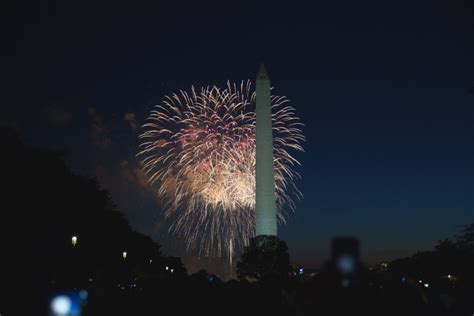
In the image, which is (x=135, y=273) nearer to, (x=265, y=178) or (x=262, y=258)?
(x=262, y=258)

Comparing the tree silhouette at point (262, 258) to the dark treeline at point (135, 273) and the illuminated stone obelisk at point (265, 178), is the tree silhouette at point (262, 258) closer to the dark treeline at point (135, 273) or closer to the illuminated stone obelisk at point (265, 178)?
the dark treeline at point (135, 273)

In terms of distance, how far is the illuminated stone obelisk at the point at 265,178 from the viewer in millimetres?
71750

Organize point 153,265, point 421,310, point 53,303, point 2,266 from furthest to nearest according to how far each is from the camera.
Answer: point 153,265
point 2,266
point 421,310
point 53,303

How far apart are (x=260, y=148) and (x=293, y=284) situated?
2061 inches

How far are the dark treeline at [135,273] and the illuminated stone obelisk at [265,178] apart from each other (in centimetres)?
241

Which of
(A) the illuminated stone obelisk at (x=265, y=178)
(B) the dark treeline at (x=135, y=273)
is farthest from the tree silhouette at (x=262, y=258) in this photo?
(A) the illuminated stone obelisk at (x=265, y=178)

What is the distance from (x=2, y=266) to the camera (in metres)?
33.7

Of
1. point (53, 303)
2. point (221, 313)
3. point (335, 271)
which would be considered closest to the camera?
point (335, 271)

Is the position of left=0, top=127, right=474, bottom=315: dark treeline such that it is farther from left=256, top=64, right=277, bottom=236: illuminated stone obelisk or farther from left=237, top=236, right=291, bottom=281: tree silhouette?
left=256, top=64, right=277, bottom=236: illuminated stone obelisk

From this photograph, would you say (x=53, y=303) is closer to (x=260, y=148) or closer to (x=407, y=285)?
(x=407, y=285)

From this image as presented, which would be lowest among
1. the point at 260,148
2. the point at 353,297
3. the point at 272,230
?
the point at 353,297

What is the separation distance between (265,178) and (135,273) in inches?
1494

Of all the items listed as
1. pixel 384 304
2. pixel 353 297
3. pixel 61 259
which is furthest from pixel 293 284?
pixel 61 259

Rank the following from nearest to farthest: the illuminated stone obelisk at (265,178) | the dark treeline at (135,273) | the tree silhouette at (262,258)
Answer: the dark treeline at (135,273) < the tree silhouette at (262,258) < the illuminated stone obelisk at (265,178)
